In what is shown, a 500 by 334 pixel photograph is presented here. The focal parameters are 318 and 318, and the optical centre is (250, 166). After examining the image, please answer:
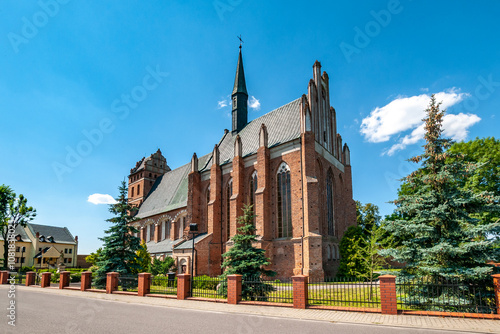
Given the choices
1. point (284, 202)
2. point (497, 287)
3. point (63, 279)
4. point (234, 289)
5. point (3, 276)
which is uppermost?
point (284, 202)

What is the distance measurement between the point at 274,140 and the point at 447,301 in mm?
19980

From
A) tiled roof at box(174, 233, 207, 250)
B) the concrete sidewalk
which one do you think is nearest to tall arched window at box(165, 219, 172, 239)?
tiled roof at box(174, 233, 207, 250)

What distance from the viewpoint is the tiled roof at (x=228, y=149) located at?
93.4ft

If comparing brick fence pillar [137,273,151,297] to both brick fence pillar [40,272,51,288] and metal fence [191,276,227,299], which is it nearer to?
metal fence [191,276,227,299]

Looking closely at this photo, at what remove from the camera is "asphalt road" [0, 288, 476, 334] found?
818 centimetres

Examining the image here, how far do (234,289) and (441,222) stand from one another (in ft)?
27.2

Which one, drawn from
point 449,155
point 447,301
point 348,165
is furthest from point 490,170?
point 447,301

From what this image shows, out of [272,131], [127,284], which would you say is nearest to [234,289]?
[127,284]

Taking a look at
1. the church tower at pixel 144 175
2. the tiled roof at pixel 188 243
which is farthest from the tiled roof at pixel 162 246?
the church tower at pixel 144 175

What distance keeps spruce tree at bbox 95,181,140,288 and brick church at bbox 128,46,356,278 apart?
675 centimetres

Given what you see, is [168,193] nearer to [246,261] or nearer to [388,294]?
[246,261]

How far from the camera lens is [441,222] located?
11.3 meters

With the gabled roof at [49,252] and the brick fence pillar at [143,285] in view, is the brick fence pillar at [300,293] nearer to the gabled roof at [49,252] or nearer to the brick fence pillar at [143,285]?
the brick fence pillar at [143,285]

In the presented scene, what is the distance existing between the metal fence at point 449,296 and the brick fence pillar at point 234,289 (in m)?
6.12
